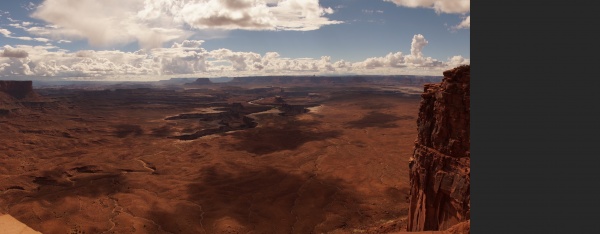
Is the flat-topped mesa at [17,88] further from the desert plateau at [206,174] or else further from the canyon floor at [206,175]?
the canyon floor at [206,175]

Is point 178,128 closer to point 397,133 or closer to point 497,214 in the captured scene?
point 397,133

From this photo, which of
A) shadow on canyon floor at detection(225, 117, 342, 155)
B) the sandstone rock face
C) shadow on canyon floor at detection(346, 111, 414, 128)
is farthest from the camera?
shadow on canyon floor at detection(346, 111, 414, 128)

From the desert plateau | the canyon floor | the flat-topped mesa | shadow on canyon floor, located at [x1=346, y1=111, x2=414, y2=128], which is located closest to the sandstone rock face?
the desert plateau

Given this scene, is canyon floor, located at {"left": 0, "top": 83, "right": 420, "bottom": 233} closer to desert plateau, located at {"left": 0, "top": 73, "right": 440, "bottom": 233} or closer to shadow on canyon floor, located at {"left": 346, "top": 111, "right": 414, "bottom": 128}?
desert plateau, located at {"left": 0, "top": 73, "right": 440, "bottom": 233}

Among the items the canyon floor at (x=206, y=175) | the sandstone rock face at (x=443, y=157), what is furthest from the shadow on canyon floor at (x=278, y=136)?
the sandstone rock face at (x=443, y=157)

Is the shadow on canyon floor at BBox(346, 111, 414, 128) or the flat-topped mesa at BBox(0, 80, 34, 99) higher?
the flat-topped mesa at BBox(0, 80, 34, 99)

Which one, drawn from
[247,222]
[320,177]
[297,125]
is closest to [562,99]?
[247,222]
